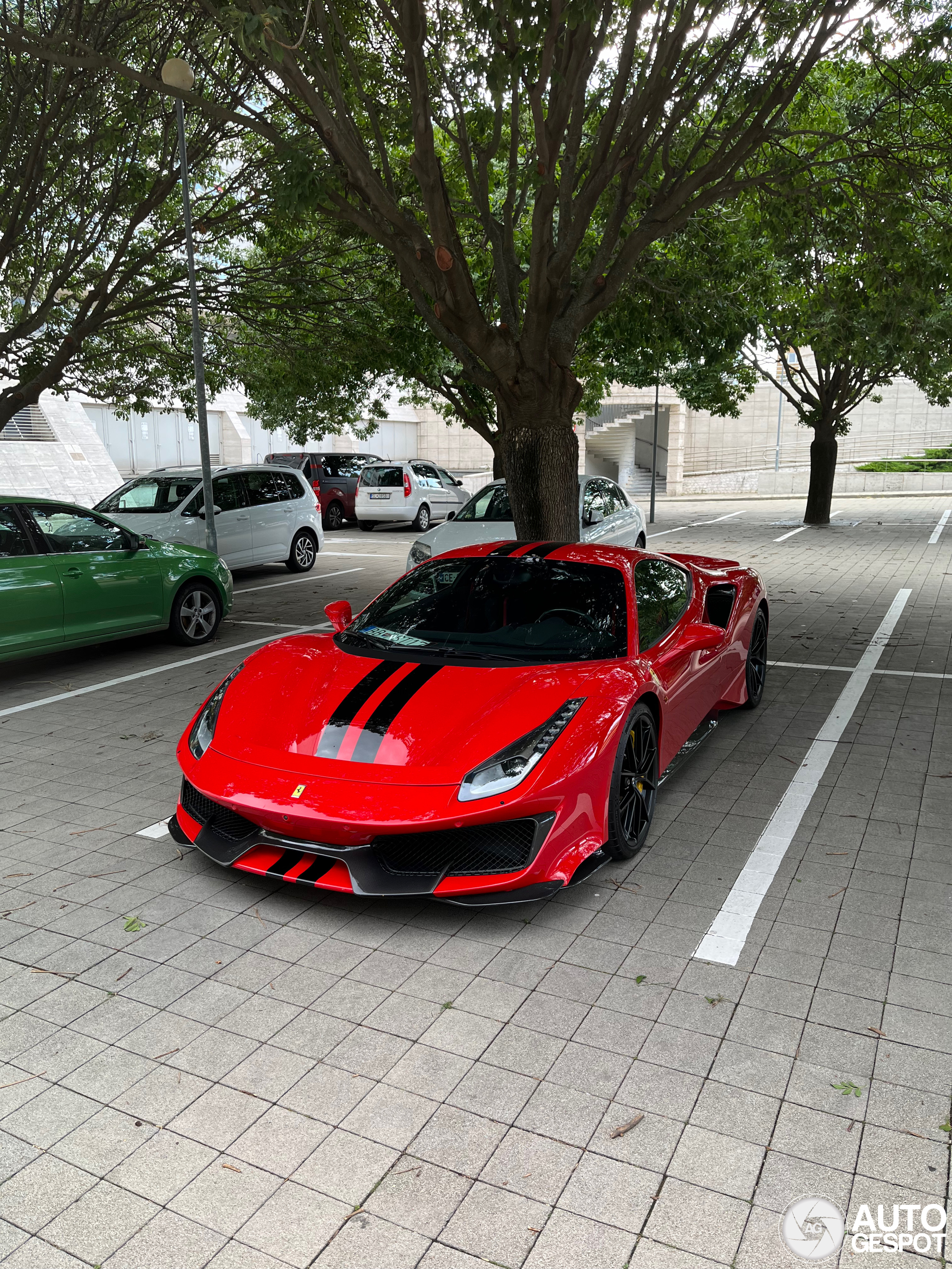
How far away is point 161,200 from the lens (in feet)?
39.3

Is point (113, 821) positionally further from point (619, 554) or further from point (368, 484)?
point (368, 484)

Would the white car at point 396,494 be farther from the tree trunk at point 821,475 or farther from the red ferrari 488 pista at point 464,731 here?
the red ferrari 488 pista at point 464,731

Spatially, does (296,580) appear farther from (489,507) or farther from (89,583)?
(89,583)

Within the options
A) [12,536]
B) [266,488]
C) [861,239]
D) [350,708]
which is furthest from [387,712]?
[266,488]

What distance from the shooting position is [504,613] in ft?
16.8

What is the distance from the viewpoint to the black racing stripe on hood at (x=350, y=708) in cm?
408

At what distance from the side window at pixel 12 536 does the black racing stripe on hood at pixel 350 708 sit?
15.3 feet

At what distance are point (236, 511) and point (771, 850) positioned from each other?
36.9ft

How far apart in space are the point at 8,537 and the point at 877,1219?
7.70 m

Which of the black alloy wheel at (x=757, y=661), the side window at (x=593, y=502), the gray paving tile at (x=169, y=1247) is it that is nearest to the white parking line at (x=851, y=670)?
the black alloy wheel at (x=757, y=661)

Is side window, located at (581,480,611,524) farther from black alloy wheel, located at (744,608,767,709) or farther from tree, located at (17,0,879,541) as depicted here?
black alloy wheel, located at (744,608,767,709)

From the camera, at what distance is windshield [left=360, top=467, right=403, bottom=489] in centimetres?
2278

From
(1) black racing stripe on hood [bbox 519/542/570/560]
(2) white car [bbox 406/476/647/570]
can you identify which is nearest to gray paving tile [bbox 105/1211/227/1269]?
(1) black racing stripe on hood [bbox 519/542/570/560]

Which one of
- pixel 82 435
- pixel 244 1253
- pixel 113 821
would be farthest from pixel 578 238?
pixel 82 435
